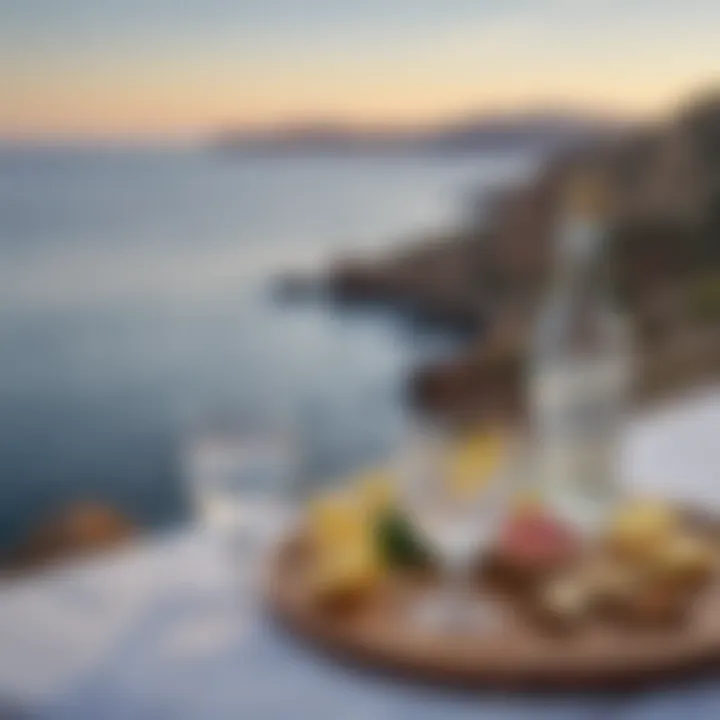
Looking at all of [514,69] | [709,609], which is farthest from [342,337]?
[709,609]

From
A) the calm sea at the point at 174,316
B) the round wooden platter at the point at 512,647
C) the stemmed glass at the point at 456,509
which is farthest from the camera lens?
the calm sea at the point at 174,316

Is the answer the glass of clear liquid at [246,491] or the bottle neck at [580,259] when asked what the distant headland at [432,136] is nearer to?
the bottle neck at [580,259]

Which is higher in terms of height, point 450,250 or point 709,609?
point 450,250

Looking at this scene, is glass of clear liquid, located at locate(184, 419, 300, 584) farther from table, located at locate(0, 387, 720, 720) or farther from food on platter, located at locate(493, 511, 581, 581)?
food on platter, located at locate(493, 511, 581, 581)

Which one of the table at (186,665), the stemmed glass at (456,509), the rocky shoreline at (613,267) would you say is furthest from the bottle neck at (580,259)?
the table at (186,665)

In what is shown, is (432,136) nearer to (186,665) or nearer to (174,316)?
(174,316)

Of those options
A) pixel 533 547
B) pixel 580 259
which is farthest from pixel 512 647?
pixel 580 259

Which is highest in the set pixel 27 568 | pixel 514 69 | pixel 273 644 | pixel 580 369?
pixel 514 69

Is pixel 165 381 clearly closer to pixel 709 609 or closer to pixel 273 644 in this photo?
pixel 273 644

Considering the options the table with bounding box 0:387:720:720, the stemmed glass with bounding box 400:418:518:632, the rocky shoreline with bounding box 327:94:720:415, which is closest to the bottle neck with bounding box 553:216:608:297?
the rocky shoreline with bounding box 327:94:720:415
